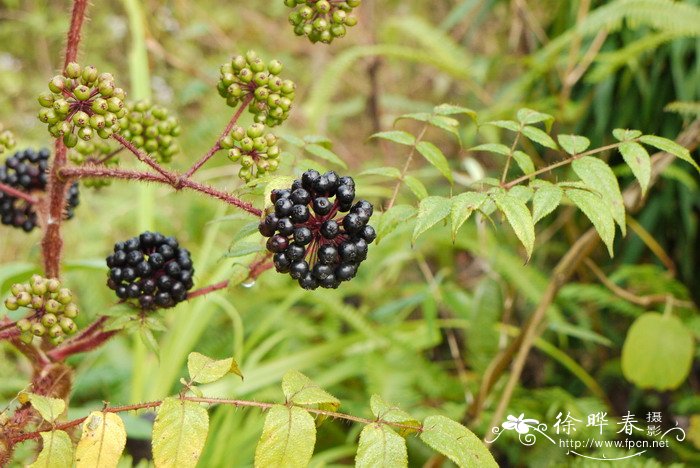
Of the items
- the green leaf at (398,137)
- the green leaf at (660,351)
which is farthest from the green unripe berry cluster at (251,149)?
the green leaf at (660,351)

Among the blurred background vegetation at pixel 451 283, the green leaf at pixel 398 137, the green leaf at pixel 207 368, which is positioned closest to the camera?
the green leaf at pixel 207 368

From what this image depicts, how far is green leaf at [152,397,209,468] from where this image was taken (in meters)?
1.03

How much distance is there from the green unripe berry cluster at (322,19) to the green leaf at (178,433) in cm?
79

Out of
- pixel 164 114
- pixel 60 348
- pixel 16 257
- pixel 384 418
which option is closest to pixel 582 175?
pixel 384 418

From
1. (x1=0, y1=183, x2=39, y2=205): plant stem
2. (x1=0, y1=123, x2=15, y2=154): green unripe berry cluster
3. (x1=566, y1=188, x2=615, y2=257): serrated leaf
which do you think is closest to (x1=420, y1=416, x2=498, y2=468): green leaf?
(x1=566, y1=188, x2=615, y2=257): serrated leaf

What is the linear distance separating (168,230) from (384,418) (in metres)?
3.27

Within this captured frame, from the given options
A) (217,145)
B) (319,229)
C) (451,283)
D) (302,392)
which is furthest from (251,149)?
(451,283)

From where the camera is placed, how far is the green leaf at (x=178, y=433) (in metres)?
1.03

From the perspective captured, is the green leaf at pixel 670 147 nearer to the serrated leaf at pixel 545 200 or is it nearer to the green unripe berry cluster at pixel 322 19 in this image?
the serrated leaf at pixel 545 200

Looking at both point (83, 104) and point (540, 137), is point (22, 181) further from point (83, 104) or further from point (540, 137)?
point (540, 137)

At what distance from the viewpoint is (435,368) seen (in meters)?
2.99

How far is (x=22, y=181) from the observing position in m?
1.59

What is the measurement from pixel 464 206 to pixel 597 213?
0.25 m

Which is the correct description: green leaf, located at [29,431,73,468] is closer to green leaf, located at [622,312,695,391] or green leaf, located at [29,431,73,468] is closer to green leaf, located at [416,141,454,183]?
green leaf, located at [416,141,454,183]
